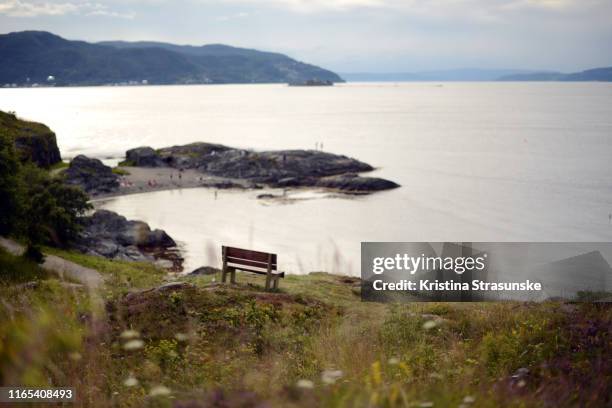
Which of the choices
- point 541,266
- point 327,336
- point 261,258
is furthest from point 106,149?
point 327,336

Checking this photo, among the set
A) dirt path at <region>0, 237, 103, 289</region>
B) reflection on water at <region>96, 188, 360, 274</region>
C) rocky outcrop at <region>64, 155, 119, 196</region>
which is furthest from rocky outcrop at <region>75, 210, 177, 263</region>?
rocky outcrop at <region>64, 155, 119, 196</region>

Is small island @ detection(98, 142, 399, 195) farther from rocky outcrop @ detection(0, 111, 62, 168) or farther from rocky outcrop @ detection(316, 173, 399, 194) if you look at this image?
rocky outcrop @ detection(0, 111, 62, 168)

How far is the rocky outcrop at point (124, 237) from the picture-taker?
122 ft

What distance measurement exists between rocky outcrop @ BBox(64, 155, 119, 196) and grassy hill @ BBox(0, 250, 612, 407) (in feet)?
182

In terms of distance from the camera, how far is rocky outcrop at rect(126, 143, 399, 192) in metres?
70.8

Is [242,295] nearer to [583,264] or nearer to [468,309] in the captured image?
[468,309]

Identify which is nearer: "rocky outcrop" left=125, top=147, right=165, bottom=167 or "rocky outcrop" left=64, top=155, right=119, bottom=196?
"rocky outcrop" left=64, top=155, right=119, bottom=196

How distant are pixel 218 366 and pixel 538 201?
203 feet

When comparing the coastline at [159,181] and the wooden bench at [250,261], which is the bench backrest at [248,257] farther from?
the coastline at [159,181]

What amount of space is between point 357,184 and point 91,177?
111 ft

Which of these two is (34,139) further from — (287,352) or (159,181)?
→ (287,352)

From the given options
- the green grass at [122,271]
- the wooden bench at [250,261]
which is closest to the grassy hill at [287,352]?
the wooden bench at [250,261]

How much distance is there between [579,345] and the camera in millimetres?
7719

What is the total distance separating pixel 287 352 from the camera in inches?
330
